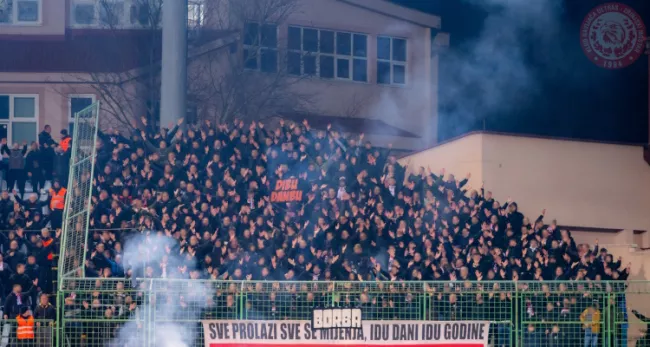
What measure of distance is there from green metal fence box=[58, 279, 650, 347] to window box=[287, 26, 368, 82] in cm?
1740

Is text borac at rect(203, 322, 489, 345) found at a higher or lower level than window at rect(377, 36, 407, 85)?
lower

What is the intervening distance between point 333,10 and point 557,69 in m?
7.74

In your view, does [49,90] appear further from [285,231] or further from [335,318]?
[335,318]

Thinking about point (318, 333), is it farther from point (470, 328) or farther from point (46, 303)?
point (46, 303)

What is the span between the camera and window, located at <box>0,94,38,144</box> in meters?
32.4

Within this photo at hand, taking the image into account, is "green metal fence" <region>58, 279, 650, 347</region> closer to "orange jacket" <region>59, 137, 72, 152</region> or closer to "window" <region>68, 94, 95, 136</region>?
"orange jacket" <region>59, 137, 72, 152</region>

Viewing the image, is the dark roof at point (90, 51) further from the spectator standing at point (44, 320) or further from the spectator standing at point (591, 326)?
the spectator standing at point (591, 326)

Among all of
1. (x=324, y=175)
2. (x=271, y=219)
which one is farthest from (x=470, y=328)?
(x=324, y=175)

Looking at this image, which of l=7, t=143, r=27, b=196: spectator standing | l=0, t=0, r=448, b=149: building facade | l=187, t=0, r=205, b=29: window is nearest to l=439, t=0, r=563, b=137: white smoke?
l=0, t=0, r=448, b=149: building facade

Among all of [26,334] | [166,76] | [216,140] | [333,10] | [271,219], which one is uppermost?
[333,10]

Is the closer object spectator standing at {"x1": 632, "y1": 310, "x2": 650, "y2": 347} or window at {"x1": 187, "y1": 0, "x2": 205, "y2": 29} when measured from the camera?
spectator standing at {"x1": 632, "y1": 310, "x2": 650, "y2": 347}

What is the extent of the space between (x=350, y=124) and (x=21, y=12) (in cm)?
996

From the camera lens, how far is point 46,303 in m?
19.0

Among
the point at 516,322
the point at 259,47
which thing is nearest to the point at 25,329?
the point at 516,322
